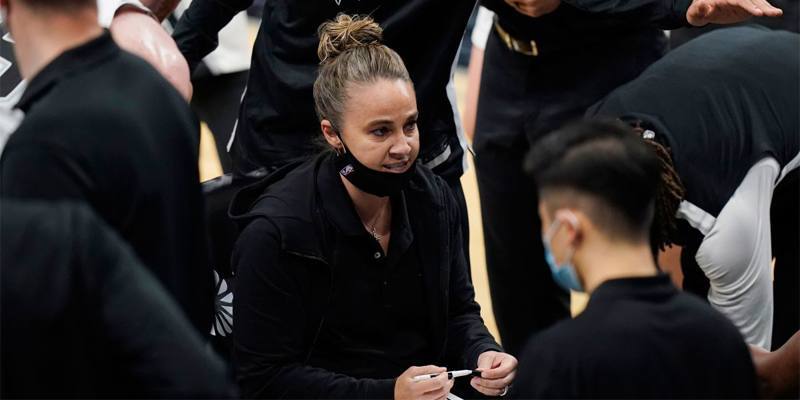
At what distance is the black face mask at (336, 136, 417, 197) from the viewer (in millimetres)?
2725

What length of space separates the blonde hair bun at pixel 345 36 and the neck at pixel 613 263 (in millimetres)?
1063

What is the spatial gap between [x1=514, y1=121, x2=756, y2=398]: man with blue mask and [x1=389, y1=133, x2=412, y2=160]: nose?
76cm

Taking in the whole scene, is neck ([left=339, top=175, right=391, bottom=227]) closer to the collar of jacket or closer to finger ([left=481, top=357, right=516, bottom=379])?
finger ([left=481, top=357, right=516, bottom=379])

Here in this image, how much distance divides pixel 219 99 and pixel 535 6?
124 centimetres

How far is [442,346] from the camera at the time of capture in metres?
2.85

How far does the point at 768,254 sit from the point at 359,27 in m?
1.05

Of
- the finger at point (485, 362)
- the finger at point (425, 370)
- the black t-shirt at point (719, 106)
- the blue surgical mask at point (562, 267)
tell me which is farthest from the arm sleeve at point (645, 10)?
the blue surgical mask at point (562, 267)

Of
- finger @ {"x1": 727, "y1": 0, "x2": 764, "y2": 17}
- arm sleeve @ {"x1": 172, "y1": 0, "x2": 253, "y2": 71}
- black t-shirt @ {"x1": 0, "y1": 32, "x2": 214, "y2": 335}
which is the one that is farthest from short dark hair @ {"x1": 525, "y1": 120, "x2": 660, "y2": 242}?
arm sleeve @ {"x1": 172, "y1": 0, "x2": 253, "y2": 71}

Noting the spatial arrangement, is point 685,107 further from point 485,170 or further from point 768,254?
point 485,170

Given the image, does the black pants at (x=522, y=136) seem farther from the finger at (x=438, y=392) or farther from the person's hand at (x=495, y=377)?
the finger at (x=438, y=392)

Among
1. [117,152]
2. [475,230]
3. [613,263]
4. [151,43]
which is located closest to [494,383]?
[613,263]

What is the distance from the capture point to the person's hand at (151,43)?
100 inches

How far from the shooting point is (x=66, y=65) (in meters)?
1.89

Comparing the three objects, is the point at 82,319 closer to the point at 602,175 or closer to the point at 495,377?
the point at 602,175
